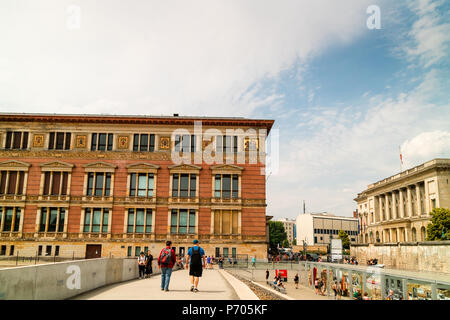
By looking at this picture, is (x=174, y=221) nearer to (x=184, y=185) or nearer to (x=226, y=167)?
(x=184, y=185)

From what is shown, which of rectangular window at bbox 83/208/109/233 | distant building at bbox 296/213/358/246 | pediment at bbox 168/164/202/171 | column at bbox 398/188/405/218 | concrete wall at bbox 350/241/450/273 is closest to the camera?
concrete wall at bbox 350/241/450/273

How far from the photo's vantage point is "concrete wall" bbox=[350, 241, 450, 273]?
39.6 meters

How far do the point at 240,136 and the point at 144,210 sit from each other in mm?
16016

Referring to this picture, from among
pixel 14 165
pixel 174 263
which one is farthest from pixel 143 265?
pixel 14 165

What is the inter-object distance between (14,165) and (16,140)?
3534 mm

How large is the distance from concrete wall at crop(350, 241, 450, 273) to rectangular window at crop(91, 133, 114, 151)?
4153 centimetres

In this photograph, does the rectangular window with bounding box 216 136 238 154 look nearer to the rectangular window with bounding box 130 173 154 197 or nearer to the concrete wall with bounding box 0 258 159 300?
the rectangular window with bounding box 130 173 154 197

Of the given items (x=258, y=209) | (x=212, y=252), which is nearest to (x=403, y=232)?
(x=258, y=209)

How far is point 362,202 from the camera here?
364 feet

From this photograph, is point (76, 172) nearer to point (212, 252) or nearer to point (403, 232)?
point (212, 252)

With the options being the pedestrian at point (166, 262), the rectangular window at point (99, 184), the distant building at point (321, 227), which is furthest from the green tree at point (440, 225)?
the distant building at point (321, 227)

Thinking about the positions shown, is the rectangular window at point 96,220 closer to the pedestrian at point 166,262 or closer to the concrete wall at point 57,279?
the concrete wall at point 57,279

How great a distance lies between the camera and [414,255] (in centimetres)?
4750

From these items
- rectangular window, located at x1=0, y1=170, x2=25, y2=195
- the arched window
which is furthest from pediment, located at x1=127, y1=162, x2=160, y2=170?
the arched window
